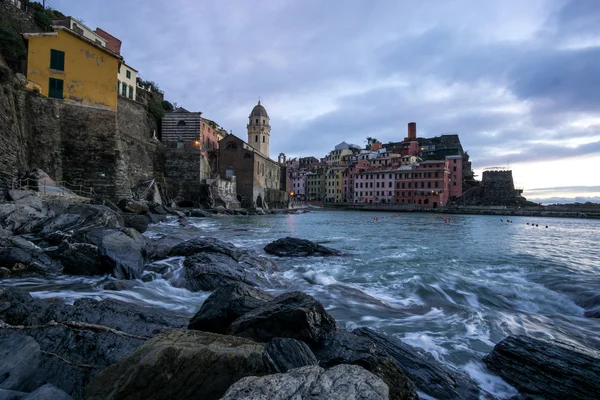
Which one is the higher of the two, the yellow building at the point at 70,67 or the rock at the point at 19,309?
the yellow building at the point at 70,67

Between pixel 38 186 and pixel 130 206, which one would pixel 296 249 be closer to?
pixel 38 186

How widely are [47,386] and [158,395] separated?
87 cm

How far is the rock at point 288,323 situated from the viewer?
3572 mm

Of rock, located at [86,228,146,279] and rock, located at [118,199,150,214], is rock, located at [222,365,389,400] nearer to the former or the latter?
rock, located at [86,228,146,279]

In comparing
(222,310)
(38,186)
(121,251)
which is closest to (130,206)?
(38,186)

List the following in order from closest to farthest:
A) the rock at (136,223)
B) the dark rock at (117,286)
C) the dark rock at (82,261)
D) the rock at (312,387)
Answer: the rock at (312,387), the dark rock at (117,286), the dark rock at (82,261), the rock at (136,223)

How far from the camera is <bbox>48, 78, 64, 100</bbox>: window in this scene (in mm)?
22375

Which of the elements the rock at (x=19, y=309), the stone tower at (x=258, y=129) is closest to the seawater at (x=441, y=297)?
the rock at (x=19, y=309)

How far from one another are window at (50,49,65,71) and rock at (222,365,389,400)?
28.5 m

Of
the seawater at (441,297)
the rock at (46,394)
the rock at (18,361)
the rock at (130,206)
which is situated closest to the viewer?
the rock at (46,394)

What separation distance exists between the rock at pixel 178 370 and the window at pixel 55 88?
26871mm

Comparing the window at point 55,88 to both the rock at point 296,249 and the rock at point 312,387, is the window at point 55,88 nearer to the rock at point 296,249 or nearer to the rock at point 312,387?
the rock at point 296,249

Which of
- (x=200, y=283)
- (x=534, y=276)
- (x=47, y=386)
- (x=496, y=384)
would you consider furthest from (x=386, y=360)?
(x=534, y=276)

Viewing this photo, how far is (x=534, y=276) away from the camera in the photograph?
402 inches
